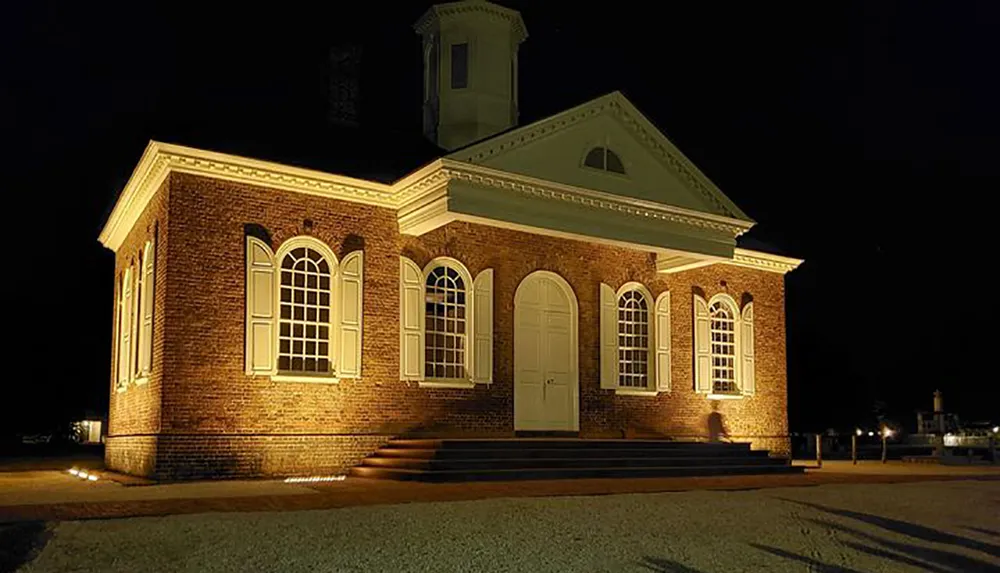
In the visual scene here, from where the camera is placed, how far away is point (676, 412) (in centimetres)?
2150

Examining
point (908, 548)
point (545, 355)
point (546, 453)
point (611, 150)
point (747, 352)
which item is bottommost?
point (908, 548)

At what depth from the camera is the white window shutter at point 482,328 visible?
18719mm

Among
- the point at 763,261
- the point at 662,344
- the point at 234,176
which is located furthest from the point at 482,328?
the point at 763,261

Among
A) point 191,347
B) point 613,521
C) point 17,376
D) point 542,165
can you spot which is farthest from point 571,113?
point 17,376

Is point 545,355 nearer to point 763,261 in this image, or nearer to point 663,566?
point 763,261

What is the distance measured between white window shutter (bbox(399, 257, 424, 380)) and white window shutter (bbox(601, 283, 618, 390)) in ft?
13.8

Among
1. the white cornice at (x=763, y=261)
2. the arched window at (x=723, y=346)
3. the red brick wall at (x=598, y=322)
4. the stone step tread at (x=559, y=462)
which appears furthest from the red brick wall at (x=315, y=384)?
the white cornice at (x=763, y=261)

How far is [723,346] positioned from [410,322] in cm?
833

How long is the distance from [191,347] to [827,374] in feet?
155

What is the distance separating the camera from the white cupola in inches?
873

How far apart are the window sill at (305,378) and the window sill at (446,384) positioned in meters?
1.71

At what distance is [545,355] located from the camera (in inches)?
779

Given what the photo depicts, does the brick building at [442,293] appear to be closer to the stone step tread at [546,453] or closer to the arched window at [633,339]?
the arched window at [633,339]

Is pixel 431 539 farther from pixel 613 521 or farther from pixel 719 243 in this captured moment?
pixel 719 243
